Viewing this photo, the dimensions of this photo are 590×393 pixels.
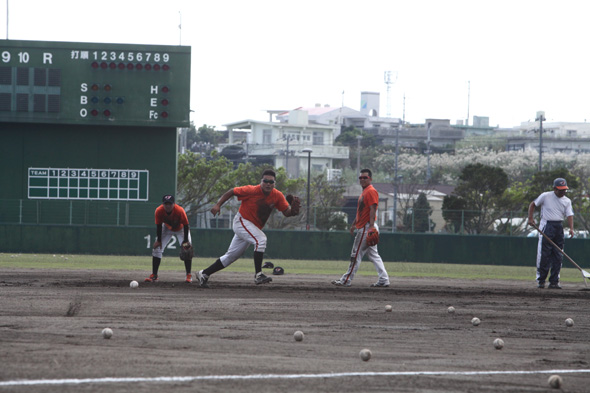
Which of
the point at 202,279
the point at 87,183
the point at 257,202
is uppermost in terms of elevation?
the point at 257,202

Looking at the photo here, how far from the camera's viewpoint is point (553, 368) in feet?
21.8

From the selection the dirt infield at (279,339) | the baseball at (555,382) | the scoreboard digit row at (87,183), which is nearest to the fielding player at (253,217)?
the dirt infield at (279,339)

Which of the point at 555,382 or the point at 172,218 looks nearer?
the point at 555,382

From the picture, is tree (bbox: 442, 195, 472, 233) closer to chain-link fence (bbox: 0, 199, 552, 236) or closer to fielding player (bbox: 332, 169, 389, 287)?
chain-link fence (bbox: 0, 199, 552, 236)

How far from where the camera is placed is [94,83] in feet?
76.8

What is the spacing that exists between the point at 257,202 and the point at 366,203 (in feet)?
6.26

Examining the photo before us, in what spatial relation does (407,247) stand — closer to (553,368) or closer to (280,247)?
(280,247)

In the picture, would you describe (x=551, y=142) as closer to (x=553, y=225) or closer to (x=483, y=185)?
(x=483, y=185)

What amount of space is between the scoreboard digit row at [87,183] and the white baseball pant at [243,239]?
42.7ft

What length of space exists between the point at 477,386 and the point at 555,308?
5.98 m

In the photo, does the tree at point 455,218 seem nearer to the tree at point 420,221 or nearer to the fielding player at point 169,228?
the tree at point 420,221

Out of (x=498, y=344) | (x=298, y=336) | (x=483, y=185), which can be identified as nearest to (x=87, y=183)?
(x=298, y=336)

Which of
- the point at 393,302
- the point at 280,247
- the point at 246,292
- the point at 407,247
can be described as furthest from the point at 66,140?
the point at 393,302

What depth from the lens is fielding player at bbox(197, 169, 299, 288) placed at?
1245 centimetres
